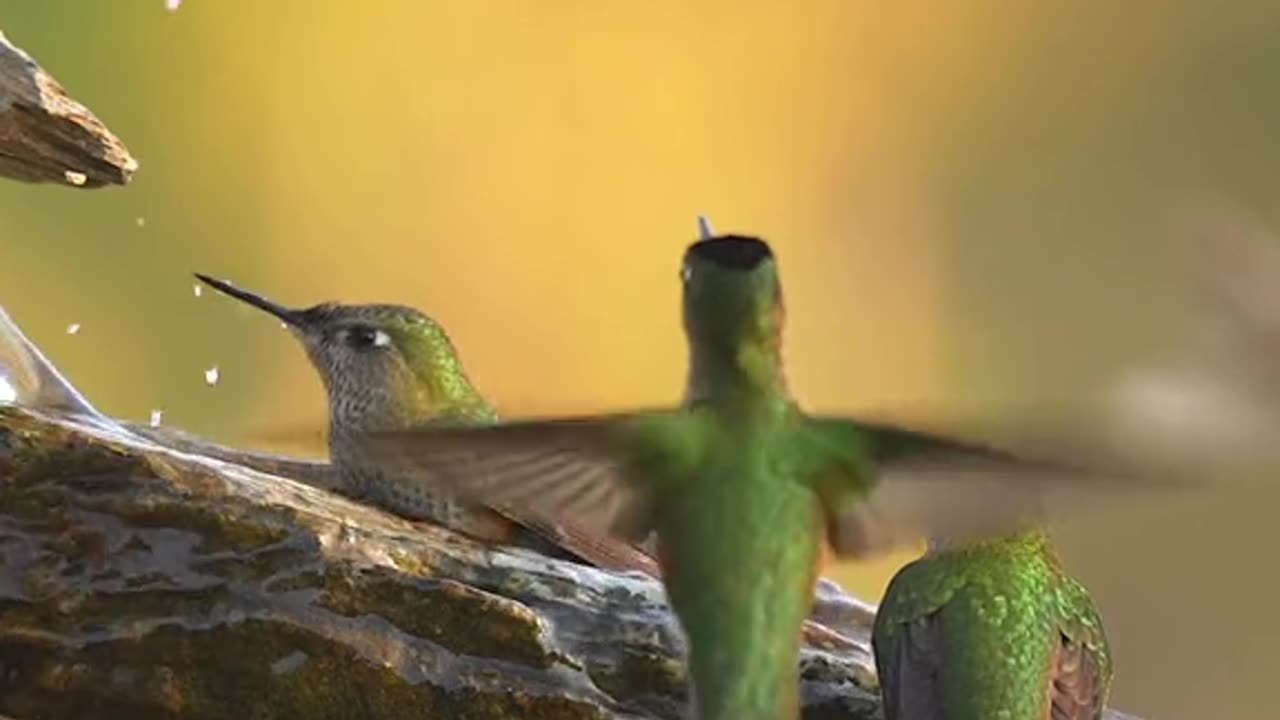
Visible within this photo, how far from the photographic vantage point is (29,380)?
1854 mm

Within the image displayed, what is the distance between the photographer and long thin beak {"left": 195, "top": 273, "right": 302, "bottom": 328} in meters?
2.01

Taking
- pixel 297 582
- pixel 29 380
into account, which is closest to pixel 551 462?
pixel 297 582

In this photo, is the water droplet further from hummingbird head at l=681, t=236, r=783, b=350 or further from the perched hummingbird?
hummingbird head at l=681, t=236, r=783, b=350

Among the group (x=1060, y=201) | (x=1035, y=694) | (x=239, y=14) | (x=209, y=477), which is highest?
(x=239, y=14)

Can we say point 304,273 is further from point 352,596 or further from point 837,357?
point 352,596

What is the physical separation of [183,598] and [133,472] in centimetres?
9

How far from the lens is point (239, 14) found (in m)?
3.82

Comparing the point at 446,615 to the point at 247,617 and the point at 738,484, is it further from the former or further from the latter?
the point at 738,484

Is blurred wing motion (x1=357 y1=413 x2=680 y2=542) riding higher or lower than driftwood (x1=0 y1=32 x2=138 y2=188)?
lower

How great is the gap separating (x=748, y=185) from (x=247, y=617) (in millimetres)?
2555

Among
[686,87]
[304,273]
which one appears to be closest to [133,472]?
[304,273]

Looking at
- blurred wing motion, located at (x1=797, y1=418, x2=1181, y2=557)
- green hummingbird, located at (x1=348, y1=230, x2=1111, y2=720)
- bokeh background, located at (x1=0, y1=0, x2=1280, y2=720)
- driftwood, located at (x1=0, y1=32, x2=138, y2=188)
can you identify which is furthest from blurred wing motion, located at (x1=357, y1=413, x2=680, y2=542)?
bokeh background, located at (x1=0, y1=0, x2=1280, y2=720)

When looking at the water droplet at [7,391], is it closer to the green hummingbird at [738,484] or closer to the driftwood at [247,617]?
the driftwood at [247,617]

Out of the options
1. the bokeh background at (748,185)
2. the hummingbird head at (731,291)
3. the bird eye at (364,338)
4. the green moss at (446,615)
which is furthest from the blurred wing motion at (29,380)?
the bokeh background at (748,185)
